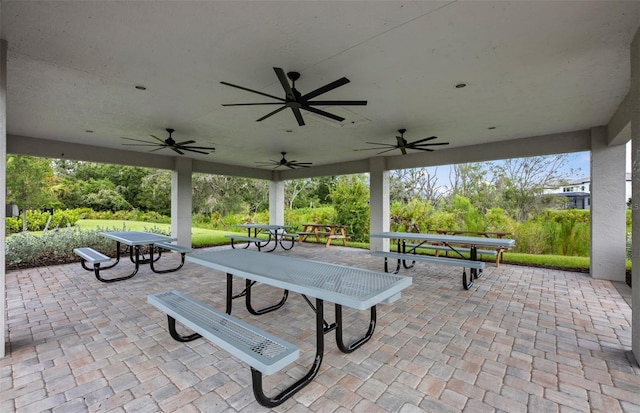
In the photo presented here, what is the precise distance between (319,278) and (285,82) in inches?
67.8

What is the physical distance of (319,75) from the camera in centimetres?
280

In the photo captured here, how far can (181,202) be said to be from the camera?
7.19 m

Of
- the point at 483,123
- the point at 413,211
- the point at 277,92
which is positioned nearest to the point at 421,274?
the point at 483,123

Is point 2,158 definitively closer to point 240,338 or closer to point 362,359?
point 240,338

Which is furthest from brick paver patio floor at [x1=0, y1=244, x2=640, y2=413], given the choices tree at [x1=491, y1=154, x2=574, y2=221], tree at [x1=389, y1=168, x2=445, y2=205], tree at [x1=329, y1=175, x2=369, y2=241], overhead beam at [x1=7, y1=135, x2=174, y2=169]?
tree at [x1=389, y1=168, x2=445, y2=205]

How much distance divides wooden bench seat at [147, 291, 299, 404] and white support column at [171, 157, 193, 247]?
17.9 ft

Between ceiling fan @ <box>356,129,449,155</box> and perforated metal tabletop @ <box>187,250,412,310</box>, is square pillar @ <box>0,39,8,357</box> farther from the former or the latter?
ceiling fan @ <box>356,129,449,155</box>

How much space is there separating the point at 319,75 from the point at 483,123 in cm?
311

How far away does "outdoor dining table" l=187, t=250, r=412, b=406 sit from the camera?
1.64 metres

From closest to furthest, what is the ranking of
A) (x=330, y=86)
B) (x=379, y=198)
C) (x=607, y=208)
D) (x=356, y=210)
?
1. (x=330, y=86)
2. (x=607, y=208)
3. (x=379, y=198)
4. (x=356, y=210)

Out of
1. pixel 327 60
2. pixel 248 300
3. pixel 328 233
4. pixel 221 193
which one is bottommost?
pixel 248 300

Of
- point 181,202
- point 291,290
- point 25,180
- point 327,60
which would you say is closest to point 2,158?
point 291,290

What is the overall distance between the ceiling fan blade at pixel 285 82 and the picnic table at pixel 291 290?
1.60 meters

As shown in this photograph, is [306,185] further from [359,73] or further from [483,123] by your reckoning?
[359,73]
